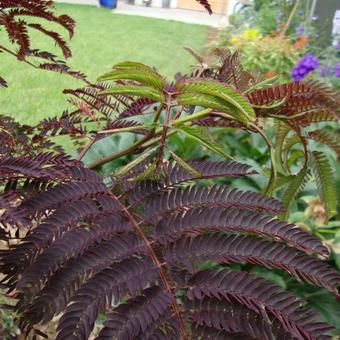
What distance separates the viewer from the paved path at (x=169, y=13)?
1028 centimetres

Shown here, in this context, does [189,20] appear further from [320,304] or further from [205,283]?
[205,283]

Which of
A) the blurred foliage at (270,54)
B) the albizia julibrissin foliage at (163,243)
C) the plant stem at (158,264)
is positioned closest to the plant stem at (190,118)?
the albizia julibrissin foliage at (163,243)

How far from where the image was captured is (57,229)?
22.0 inches

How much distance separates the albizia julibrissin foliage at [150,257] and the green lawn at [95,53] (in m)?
3.94

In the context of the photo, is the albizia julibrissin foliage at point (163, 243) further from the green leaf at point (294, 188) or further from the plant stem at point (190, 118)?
the green leaf at point (294, 188)

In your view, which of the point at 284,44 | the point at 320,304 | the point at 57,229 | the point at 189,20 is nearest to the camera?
the point at 57,229

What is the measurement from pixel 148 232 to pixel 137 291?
3.5 inches

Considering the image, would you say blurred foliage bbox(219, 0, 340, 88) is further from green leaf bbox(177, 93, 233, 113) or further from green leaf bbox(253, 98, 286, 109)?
green leaf bbox(177, 93, 233, 113)

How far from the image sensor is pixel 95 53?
701 centimetres

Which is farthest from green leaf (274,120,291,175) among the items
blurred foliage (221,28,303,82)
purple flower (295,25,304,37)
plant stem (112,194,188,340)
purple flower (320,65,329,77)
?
purple flower (295,25,304,37)

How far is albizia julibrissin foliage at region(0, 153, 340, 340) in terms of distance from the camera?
0.47 metres

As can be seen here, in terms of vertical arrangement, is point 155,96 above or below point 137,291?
above

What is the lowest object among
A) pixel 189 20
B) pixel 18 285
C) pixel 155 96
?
pixel 189 20

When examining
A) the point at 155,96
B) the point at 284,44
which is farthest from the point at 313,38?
the point at 155,96
